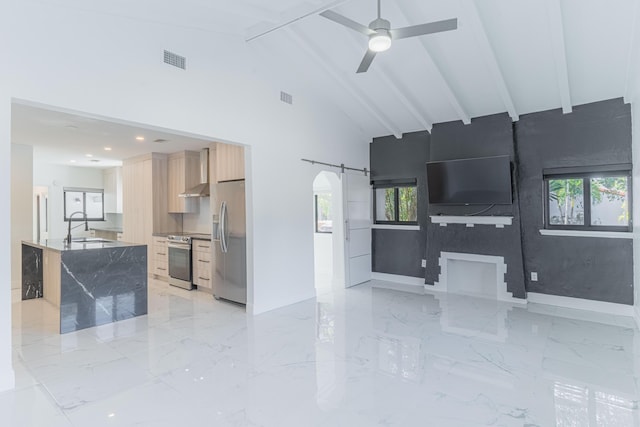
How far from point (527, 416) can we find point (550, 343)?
1661 millimetres

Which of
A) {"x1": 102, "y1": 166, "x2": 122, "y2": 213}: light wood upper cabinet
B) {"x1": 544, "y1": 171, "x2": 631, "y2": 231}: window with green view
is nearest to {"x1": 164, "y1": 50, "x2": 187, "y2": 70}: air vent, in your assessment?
{"x1": 544, "y1": 171, "x2": 631, "y2": 231}: window with green view

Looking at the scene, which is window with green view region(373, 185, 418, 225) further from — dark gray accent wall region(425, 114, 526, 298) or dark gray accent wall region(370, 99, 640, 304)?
dark gray accent wall region(425, 114, 526, 298)

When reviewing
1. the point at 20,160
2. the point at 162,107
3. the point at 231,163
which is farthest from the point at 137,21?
the point at 20,160

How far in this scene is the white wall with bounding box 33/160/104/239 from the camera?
8.81m

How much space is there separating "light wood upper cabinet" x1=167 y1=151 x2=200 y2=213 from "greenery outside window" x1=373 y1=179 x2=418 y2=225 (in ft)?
11.9

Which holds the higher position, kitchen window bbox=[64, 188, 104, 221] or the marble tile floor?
kitchen window bbox=[64, 188, 104, 221]

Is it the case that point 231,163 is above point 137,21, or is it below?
below

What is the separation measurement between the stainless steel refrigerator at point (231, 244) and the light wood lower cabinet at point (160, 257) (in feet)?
6.04

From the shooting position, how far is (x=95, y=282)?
434cm

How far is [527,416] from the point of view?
7.76 feet

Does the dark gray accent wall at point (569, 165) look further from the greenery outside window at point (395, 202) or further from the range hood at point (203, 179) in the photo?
the range hood at point (203, 179)

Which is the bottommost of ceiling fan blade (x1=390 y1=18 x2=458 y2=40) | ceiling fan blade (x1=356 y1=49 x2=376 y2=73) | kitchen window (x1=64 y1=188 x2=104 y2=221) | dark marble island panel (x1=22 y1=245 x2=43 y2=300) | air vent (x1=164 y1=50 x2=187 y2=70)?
dark marble island panel (x1=22 y1=245 x2=43 y2=300)

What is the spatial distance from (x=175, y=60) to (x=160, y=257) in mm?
4302

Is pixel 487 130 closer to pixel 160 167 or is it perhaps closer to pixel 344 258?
pixel 344 258
